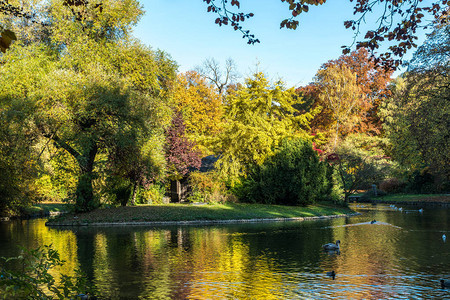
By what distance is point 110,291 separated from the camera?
9.78 meters

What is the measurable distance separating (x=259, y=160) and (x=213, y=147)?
366 centimetres

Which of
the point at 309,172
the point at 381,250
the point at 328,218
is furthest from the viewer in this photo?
the point at 309,172

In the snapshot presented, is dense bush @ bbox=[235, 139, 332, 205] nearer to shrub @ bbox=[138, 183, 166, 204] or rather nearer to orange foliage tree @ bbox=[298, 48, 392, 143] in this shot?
shrub @ bbox=[138, 183, 166, 204]

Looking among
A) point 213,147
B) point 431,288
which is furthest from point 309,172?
point 431,288

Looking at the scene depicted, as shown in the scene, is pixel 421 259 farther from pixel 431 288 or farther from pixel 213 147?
pixel 213 147

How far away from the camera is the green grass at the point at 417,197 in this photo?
41188mm

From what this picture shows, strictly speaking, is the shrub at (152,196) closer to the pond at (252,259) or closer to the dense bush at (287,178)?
the dense bush at (287,178)

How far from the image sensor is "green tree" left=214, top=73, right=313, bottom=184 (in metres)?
32.0

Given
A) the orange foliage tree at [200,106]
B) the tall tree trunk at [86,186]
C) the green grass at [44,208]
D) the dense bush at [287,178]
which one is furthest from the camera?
the orange foliage tree at [200,106]

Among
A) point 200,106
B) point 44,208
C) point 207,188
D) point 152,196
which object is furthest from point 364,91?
point 44,208

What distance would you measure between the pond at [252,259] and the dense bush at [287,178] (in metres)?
8.83

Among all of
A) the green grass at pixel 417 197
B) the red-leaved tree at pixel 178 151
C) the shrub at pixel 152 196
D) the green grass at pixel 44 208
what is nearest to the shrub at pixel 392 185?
the green grass at pixel 417 197

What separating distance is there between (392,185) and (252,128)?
2750 centimetres

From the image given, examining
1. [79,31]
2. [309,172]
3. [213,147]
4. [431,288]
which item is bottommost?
[431,288]
